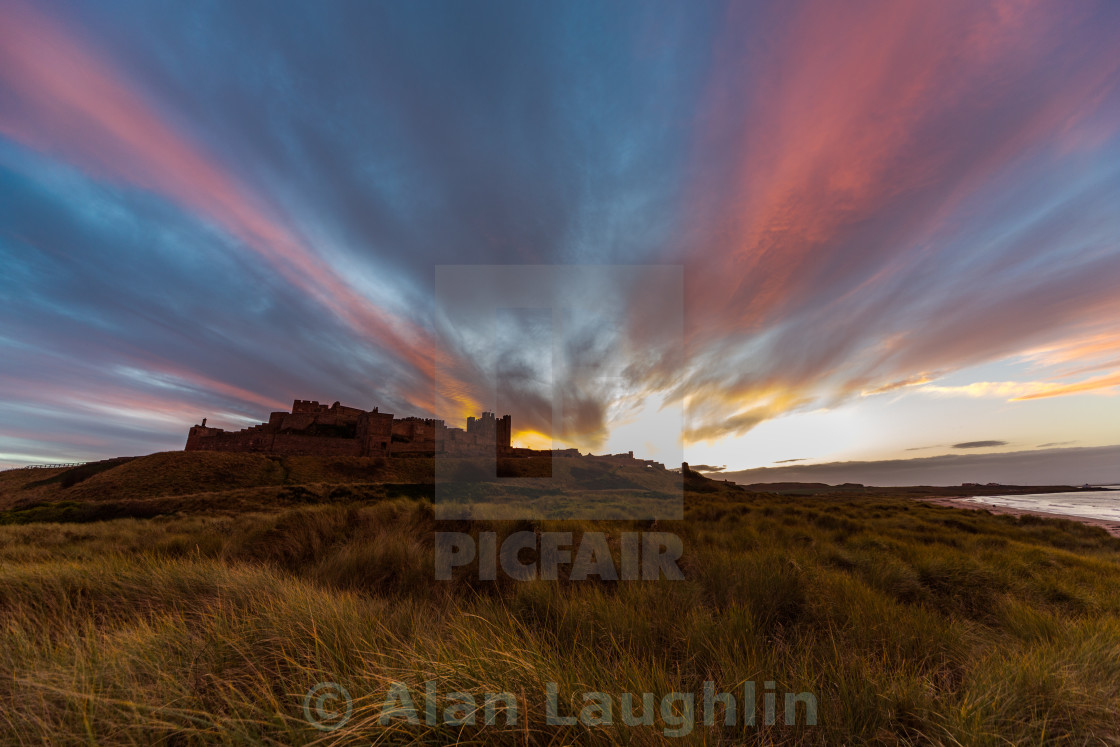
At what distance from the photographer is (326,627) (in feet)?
8.82

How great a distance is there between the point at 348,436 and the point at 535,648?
252 ft

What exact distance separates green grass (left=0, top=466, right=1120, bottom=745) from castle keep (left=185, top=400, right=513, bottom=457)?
163ft

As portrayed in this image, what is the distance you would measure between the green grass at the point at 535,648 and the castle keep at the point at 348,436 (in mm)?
49731

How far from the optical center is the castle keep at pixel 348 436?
5991 centimetres

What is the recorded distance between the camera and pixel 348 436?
224ft

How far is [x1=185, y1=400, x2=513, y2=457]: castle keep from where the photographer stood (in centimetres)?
5991

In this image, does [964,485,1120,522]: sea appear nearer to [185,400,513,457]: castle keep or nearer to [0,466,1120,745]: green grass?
[0,466,1120,745]: green grass

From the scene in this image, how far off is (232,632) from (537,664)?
7.24ft

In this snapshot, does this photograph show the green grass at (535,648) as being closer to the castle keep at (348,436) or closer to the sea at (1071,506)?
the sea at (1071,506)

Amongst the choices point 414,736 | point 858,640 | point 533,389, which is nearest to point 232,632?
point 414,736

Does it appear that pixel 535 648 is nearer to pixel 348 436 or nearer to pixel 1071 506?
pixel 1071 506

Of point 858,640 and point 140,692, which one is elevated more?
point 140,692

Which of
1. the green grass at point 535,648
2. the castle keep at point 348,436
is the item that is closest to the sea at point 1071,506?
the green grass at point 535,648

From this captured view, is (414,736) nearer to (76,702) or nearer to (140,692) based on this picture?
(140,692)
